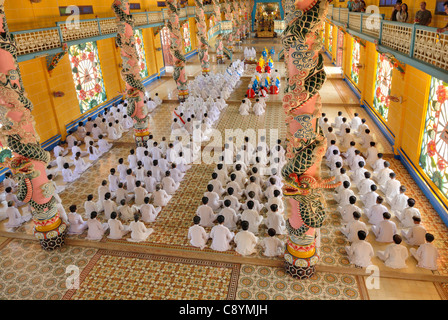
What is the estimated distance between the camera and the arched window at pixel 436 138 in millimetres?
7883

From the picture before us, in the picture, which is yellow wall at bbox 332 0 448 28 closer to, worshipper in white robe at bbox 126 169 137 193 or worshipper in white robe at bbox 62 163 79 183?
worshipper in white robe at bbox 126 169 137 193

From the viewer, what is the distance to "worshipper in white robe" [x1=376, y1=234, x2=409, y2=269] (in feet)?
21.1

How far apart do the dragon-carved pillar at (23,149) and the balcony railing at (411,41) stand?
A: 824cm

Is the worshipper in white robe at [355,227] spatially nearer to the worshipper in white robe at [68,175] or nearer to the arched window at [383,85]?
the arched window at [383,85]

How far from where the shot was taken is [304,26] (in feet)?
15.9

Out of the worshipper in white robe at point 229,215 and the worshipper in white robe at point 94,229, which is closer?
the worshipper in white robe at point 94,229

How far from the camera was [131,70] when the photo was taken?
11344mm

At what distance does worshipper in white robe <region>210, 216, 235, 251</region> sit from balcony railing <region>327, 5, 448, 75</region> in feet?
17.3

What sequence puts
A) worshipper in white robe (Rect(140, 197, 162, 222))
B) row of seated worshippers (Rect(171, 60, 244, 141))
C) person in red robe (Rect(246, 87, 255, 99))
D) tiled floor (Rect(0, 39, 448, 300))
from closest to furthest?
tiled floor (Rect(0, 39, 448, 300)), worshipper in white robe (Rect(140, 197, 162, 222)), row of seated worshippers (Rect(171, 60, 244, 141)), person in red robe (Rect(246, 87, 255, 99))

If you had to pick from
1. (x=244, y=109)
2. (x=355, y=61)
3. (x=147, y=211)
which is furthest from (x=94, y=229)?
(x=355, y=61)

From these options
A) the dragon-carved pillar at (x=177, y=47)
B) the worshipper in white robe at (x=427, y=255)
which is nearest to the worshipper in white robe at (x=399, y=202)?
the worshipper in white robe at (x=427, y=255)

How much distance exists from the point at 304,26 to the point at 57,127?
38.3 ft

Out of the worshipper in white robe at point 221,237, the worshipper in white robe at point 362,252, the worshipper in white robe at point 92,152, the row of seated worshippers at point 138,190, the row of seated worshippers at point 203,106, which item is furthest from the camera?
the row of seated worshippers at point 203,106

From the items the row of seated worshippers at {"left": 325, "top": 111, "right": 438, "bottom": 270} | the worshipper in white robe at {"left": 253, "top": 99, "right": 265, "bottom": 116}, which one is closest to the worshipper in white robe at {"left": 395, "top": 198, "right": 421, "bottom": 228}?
the row of seated worshippers at {"left": 325, "top": 111, "right": 438, "bottom": 270}
